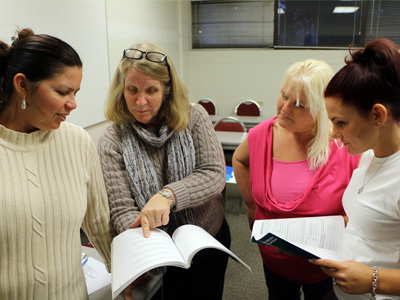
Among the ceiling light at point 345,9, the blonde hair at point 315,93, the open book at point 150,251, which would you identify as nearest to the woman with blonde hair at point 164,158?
the open book at point 150,251

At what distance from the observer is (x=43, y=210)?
35.5 inches

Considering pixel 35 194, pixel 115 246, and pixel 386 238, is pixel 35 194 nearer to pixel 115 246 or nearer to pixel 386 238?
pixel 115 246

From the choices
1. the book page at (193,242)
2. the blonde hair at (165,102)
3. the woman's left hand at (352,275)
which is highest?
the blonde hair at (165,102)

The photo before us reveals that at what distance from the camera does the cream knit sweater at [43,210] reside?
2.82 feet

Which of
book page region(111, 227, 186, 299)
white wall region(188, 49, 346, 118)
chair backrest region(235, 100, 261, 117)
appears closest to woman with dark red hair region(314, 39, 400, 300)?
book page region(111, 227, 186, 299)

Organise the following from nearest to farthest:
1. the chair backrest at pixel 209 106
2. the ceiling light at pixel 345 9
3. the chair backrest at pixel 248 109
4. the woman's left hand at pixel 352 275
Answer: the woman's left hand at pixel 352 275 → the ceiling light at pixel 345 9 → the chair backrest at pixel 248 109 → the chair backrest at pixel 209 106

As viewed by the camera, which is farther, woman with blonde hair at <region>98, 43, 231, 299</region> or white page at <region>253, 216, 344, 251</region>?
woman with blonde hair at <region>98, 43, 231, 299</region>

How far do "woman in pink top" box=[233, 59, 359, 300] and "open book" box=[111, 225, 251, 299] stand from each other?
446mm

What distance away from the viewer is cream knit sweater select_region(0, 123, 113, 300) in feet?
2.82

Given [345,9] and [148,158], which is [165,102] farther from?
[345,9]

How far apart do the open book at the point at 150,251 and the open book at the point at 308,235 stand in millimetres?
128

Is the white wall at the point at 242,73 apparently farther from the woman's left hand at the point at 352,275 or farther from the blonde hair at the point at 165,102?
the woman's left hand at the point at 352,275

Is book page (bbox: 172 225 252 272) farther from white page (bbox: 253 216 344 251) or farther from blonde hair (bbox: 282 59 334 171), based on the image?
blonde hair (bbox: 282 59 334 171)

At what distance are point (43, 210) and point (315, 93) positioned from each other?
1005mm
